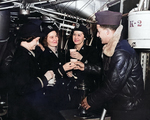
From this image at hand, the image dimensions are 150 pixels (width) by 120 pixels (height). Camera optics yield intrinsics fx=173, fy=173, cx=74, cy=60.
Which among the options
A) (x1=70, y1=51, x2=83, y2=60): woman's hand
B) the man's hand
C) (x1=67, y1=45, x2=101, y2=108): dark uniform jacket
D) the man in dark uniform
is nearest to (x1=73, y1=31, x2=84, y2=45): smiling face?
(x1=67, y1=45, x2=101, y2=108): dark uniform jacket

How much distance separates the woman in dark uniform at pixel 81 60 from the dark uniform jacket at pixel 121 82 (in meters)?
0.98

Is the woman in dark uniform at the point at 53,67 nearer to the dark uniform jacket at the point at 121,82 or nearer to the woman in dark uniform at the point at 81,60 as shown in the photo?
the woman in dark uniform at the point at 81,60

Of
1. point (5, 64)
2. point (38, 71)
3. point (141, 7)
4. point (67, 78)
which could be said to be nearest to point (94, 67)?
point (67, 78)

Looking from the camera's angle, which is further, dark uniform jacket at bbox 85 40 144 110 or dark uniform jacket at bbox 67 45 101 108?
dark uniform jacket at bbox 67 45 101 108

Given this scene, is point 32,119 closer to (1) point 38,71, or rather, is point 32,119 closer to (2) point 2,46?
(1) point 38,71

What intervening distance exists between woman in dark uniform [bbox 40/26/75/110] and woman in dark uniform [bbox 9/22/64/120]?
0.20 metres

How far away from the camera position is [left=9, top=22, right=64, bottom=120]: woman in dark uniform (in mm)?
1976

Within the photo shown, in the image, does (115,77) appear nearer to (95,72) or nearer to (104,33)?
(104,33)

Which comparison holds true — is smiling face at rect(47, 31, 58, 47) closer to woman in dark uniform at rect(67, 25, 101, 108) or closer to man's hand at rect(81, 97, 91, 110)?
woman in dark uniform at rect(67, 25, 101, 108)

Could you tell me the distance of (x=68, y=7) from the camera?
316 centimetres

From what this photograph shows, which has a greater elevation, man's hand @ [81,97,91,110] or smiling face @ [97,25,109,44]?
smiling face @ [97,25,109,44]

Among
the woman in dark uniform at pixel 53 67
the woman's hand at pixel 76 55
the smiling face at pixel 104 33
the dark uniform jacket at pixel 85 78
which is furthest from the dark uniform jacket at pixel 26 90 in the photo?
the smiling face at pixel 104 33

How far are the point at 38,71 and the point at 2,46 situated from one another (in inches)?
31.3

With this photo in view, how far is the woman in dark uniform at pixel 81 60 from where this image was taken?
295 cm
